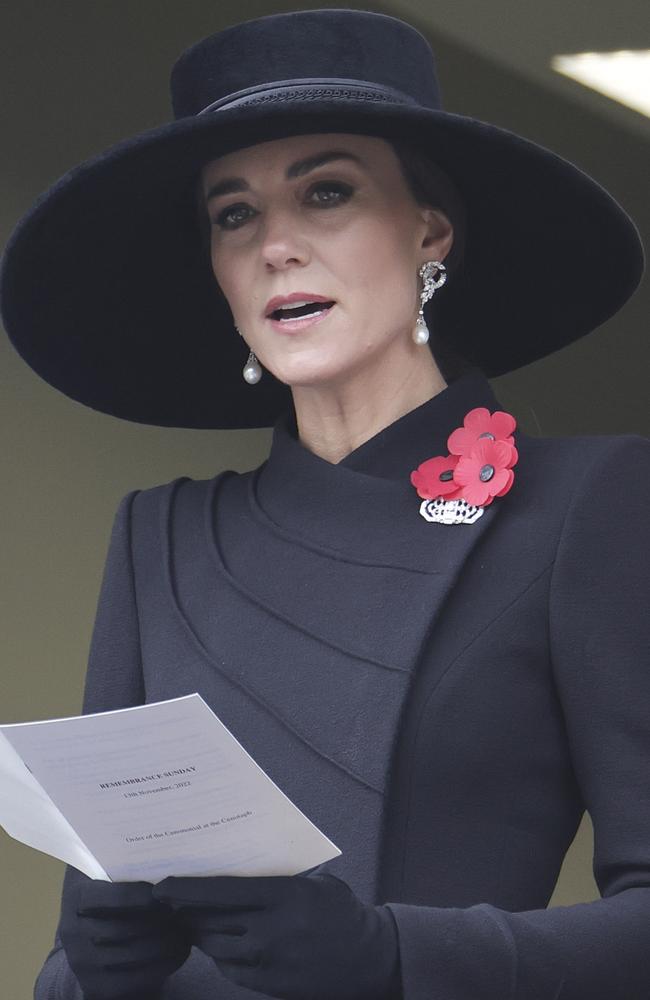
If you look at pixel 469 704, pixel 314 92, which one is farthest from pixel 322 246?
pixel 469 704

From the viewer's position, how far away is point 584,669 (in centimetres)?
157

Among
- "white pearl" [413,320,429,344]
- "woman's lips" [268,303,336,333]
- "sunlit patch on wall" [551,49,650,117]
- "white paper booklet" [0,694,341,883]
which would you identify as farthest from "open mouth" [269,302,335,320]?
"sunlit patch on wall" [551,49,650,117]

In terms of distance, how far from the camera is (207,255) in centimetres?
203

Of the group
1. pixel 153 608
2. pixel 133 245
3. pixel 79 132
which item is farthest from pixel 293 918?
pixel 79 132

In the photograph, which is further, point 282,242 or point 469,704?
point 282,242

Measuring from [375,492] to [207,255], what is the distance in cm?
40

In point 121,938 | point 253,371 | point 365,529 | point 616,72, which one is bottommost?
point 121,938

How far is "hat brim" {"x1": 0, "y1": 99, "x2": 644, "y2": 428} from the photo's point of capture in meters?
1.79

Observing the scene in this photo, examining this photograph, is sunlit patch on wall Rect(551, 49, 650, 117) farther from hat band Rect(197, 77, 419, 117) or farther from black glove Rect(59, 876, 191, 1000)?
black glove Rect(59, 876, 191, 1000)

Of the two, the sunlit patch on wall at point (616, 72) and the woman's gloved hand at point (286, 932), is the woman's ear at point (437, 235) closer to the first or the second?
the woman's gloved hand at point (286, 932)

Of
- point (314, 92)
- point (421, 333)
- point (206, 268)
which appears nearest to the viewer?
point (314, 92)

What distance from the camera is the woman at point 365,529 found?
A: 1.45 meters

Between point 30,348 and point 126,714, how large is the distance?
0.89 metres

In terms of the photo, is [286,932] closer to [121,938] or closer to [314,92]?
[121,938]
